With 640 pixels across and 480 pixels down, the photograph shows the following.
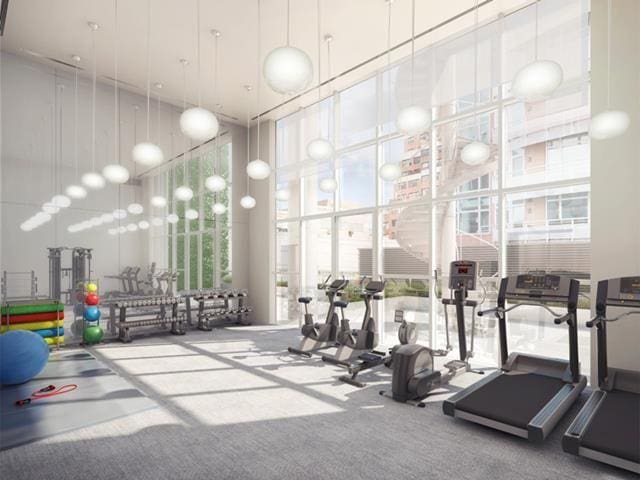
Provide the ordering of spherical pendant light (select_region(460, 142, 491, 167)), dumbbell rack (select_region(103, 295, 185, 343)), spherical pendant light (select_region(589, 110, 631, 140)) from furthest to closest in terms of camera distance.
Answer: dumbbell rack (select_region(103, 295, 185, 343)), spherical pendant light (select_region(460, 142, 491, 167)), spherical pendant light (select_region(589, 110, 631, 140))

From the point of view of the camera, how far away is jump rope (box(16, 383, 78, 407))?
389 centimetres

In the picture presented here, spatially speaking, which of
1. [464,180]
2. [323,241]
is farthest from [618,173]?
[323,241]

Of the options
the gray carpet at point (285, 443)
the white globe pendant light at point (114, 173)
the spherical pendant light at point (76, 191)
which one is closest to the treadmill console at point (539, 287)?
the gray carpet at point (285, 443)

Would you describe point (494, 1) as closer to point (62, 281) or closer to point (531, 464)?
point (531, 464)

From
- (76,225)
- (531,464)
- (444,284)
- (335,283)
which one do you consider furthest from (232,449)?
(76,225)

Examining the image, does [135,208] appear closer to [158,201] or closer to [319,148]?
[158,201]

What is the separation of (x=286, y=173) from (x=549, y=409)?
699 centimetres

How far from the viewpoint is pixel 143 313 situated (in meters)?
7.85

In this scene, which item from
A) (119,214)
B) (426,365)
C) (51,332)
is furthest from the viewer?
(119,214)

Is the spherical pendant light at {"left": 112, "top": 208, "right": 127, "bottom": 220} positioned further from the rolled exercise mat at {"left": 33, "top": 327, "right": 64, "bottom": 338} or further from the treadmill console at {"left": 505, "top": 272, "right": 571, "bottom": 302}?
the treadmill console at {"left": 505, "top": 272, "right": 571, "bottom": 302}

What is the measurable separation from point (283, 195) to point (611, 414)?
713 cm

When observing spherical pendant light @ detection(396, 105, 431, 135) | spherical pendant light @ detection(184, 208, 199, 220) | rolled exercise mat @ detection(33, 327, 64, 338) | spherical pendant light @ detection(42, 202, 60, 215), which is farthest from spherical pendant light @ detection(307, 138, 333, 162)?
rolled exercise mat @ detection(33, 327, 64, 338)

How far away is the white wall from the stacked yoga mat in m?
7.72

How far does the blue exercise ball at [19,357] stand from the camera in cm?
421
